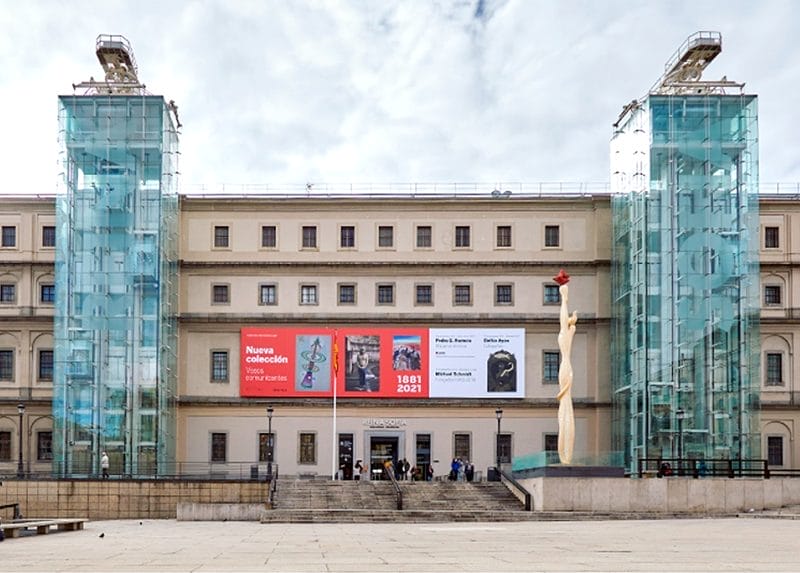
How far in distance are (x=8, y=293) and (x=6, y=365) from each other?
3.41 metres

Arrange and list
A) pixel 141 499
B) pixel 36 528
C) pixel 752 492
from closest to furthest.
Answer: pixel 36 528 < pixel 752 492 < pixel 141 499

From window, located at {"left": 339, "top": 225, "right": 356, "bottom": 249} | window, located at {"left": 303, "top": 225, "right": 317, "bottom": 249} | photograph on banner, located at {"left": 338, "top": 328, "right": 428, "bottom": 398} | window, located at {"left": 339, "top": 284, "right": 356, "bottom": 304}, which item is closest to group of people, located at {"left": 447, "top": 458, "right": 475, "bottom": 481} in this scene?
photograph on banner, located at {"left": 338, "top": 328, "right": 428, "bottom": 398}

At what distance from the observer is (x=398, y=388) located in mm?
52562

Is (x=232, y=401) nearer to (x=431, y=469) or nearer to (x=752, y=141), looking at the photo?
(x=431, y=469)

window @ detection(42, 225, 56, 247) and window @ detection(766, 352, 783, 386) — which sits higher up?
window @ detection(42, 225, 56, 247)

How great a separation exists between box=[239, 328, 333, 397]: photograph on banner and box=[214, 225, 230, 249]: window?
4.96 m

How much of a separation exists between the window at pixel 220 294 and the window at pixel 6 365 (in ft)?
32.7

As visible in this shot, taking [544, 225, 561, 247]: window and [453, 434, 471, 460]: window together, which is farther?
[544, 225, 561, 247]: window

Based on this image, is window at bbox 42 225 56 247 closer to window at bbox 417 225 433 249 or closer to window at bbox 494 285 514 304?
window at bbox 417 225 433 249

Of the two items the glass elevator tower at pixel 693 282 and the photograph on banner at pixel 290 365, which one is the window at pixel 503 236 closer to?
the glass elevator tower at pixel 693 282

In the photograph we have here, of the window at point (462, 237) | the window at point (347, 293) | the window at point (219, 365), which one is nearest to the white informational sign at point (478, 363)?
the window at point (462, 237)

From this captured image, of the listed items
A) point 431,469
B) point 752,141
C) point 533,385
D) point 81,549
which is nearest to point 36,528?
point 81,549

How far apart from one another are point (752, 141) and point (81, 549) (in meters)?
37.7

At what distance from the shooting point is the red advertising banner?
52469 mm
